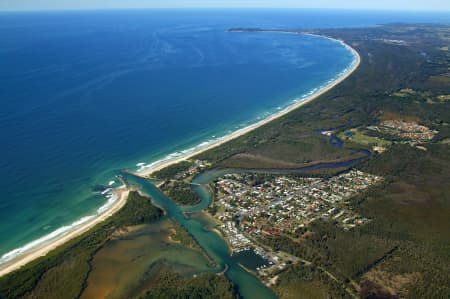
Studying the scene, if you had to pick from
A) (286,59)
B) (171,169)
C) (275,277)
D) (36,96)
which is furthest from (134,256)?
(286,59)

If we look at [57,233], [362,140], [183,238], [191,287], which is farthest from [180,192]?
[362,140]

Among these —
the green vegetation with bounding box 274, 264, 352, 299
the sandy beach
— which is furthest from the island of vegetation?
the sandy beach

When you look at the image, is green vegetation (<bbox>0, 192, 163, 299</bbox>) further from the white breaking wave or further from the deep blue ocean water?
the deep blue ocean water

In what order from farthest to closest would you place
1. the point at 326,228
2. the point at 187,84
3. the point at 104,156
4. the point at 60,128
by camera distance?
1. the point at 187,84
2. the point at 60,128
3. the point at 104,156
4. the point at 326,228

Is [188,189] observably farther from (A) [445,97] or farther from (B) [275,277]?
(A) [445,97]

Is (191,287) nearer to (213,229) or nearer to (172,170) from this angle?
(213,229)

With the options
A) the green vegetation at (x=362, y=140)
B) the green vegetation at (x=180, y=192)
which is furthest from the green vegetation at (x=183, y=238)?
the green vegetation at (x=362, y=140)
